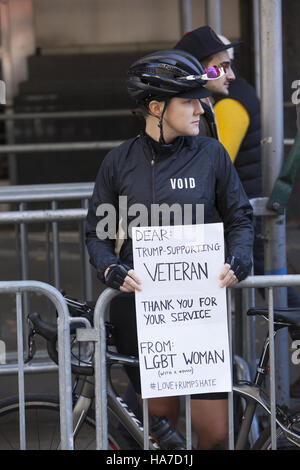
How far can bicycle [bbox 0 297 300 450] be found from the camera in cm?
369

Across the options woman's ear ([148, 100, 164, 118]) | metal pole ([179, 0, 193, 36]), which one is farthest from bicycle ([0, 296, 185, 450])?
metal pole ([179, 0, 193, 36])

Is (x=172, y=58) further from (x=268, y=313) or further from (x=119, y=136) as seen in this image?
(x=119, y=136)

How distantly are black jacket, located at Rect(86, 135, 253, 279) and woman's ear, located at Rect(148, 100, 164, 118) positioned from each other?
0.10 metres

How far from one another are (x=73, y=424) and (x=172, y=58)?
1.49 m

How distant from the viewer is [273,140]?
452cm

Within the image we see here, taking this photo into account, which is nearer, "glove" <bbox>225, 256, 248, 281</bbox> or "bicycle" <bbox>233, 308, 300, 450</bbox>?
"glove" <bbox>225, 256, 248, 281</bbox>

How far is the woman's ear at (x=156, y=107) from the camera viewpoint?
12.1 feet

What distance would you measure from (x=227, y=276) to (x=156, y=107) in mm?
742

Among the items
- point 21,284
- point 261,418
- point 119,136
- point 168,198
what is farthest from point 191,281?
point 119,136

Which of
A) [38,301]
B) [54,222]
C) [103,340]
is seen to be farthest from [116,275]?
[38,301]

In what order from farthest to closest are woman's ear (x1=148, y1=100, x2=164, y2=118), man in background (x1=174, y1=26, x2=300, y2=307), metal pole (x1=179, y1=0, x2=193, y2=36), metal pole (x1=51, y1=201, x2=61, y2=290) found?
metal pole (x1=179, y1=0, x2=193, y2=36) → metal pole (x1=51, y1=201, x2=61, y2=290) → man in background (x1=174, y1=26, x2=300, y2=307) → woman's ear (x1=148, y1=100, x2=164, y2=118)

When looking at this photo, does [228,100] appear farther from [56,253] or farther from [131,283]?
[131,283]

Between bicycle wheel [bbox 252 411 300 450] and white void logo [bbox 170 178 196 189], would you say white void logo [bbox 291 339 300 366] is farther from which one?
white void logo [bbox 170 178 196 189]

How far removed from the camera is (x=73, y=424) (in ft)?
12.2
